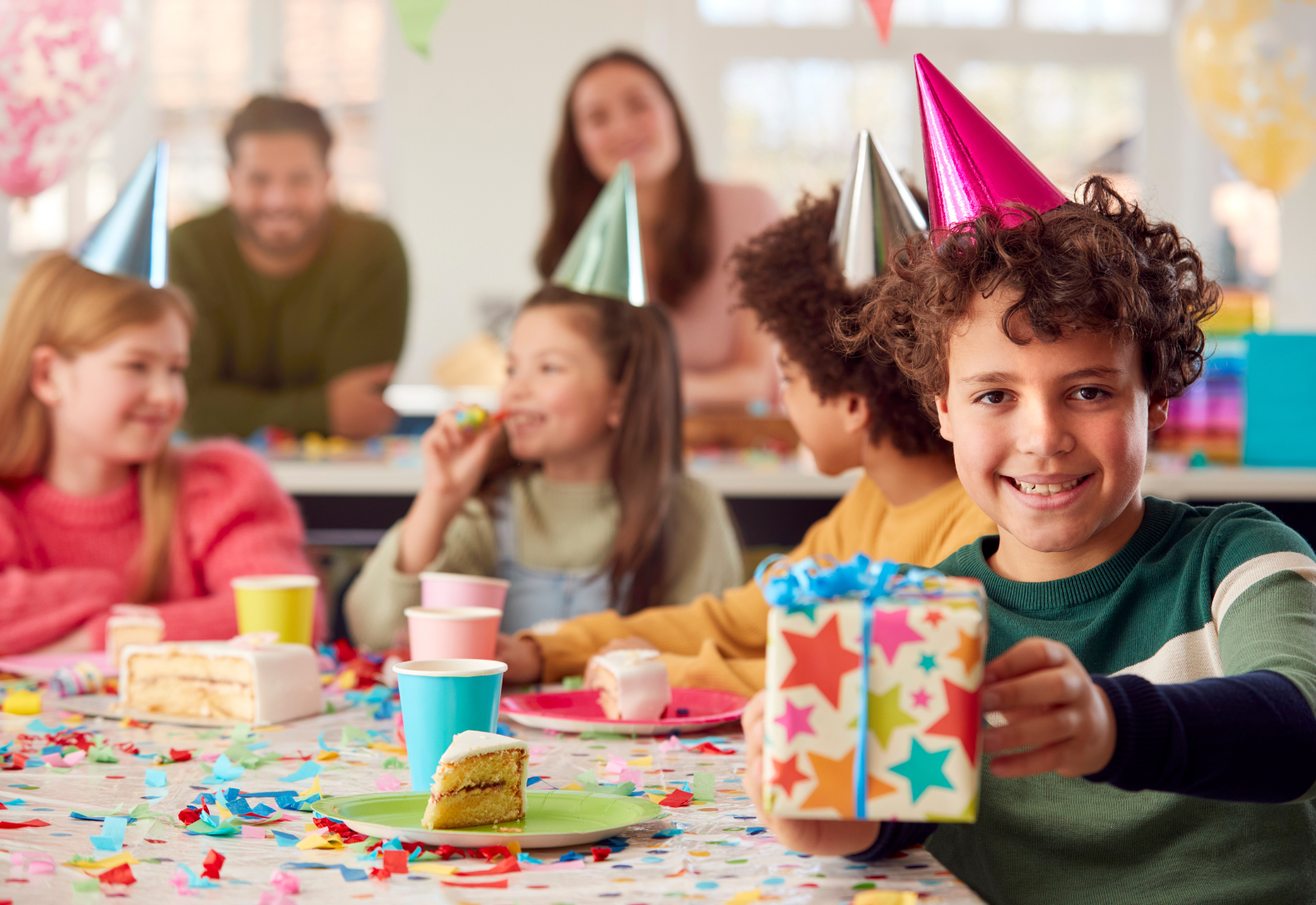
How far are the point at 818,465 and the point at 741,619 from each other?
0.64ft

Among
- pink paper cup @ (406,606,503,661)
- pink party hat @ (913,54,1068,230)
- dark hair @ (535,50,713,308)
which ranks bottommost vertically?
pink paper cup @ (406,606,503,661)

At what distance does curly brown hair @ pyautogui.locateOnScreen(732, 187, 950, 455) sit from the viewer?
1.36 m

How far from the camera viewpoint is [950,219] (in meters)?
1.01

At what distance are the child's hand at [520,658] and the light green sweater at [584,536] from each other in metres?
0.44

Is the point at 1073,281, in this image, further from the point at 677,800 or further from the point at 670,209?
the point at 670,209

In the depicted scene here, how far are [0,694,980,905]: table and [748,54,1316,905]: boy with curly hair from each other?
1.7 inches

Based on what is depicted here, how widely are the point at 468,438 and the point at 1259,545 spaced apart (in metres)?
1.15

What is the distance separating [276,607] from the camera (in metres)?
1.33

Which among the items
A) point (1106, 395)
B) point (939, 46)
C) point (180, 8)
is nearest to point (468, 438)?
point (1106, 395)

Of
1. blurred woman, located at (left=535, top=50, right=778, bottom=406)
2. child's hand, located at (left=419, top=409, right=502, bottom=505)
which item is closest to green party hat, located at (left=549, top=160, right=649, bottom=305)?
child's hand, located at (left=419, top=409, right=502, bottom=505)

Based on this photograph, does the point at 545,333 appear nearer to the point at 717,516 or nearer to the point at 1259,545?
the point at 717,516

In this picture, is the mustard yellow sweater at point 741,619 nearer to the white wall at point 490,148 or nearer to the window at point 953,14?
the white wall at point 490,148

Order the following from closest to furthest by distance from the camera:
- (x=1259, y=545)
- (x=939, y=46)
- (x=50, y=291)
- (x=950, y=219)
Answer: (x=1259, y=545), (x=950, y=219), (x=50, y=291), (x=939, y=46)

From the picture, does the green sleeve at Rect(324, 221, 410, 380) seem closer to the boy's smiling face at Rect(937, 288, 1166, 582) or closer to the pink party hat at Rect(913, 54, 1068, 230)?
the pink party hat at Rect(913, 54, 1068, 230)
